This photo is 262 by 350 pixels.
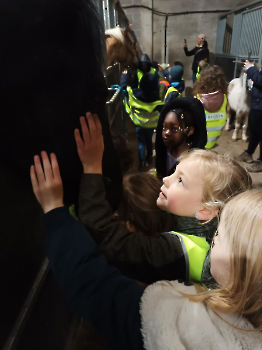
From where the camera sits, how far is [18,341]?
76 centimetres

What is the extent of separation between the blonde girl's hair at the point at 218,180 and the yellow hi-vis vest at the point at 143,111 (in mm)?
2245

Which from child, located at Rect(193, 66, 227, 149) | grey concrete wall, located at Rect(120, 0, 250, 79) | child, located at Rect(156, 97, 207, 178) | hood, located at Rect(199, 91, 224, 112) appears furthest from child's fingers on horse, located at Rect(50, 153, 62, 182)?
grey concrete wall, located at Rect(120, 0, 250, 79)

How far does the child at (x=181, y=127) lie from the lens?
5.62 feet

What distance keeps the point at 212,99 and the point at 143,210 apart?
1.97m

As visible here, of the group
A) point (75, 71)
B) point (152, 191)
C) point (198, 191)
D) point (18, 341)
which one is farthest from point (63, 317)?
point (75, 71)

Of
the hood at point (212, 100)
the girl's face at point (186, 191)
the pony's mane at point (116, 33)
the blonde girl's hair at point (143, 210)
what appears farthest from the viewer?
the hood at point (212, 100)

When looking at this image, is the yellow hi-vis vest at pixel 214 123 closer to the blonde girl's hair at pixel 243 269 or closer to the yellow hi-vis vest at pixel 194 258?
the yellow hi-vis vest at pixel 194 258

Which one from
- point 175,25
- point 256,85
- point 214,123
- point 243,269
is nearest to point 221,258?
point 243,269

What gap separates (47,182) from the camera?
0.59 metres

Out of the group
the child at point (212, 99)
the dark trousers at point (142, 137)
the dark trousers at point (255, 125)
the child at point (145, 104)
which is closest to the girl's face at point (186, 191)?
the child at point (212, 99)

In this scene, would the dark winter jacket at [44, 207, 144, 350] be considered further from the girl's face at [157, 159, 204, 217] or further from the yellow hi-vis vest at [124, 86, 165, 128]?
the yellow hi-vis vest at [124, 86, 165, 128]

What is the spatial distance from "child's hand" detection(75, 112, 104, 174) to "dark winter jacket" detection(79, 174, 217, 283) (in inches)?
A: 2.9

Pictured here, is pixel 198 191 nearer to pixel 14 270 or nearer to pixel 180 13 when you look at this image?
pixel 14 270

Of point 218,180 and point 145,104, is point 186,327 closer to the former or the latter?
point 218,180
